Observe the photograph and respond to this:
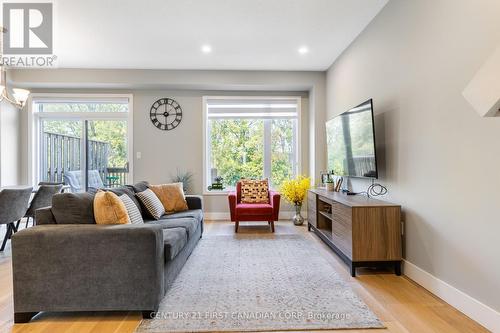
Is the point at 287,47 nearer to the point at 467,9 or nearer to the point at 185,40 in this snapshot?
the point at 185,40

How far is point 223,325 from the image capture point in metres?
1.85

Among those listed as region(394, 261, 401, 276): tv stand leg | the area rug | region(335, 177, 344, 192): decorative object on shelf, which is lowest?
the area rug

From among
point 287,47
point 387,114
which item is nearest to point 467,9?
point 387,114

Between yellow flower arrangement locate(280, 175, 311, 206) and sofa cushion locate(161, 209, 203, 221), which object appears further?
yellow flower arrangement locate(280, 175, 311, 206)

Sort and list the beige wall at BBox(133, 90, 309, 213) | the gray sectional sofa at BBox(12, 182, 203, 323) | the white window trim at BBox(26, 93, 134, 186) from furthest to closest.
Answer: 1. the beige wall at BBox(133, 90, 309, 213)
2. the white window trim at BBox(26, 93, 134, 186)
3. the gray sectional sofa at BBox(12, 182, 203, 323)

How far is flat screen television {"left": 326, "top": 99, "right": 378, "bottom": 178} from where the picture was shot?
9.72 feet

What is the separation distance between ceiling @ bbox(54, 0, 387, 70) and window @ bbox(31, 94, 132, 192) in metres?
0.88

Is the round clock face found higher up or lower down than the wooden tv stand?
higher up

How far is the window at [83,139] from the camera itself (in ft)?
17.6

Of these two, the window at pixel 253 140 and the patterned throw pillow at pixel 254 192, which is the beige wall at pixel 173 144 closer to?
the window at pixel 253 140

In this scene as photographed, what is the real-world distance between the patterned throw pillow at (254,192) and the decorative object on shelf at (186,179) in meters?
1.17

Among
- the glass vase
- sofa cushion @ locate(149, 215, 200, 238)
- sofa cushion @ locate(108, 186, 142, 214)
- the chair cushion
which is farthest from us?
the glass vase

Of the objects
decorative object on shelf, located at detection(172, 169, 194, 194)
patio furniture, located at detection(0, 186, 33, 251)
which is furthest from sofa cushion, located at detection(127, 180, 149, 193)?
decorative object on shelf, located at detection(172, 169, 194, 194)

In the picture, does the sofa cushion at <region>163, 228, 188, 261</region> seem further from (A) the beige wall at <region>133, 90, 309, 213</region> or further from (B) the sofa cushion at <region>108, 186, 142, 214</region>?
(A) the beige wall at <region>133, 90, 309, 213</region>
